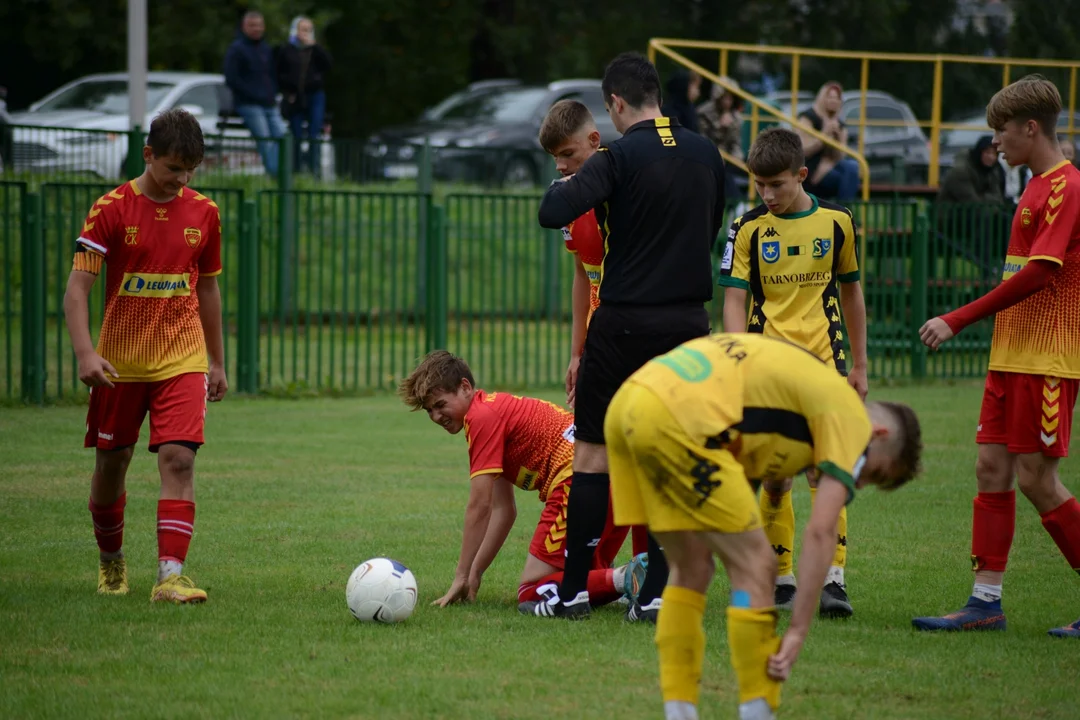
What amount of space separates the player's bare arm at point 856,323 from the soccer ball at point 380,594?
87.1 inches

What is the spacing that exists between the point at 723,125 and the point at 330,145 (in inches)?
199

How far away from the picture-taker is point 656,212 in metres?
5.68

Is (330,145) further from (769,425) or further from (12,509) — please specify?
(769,425)

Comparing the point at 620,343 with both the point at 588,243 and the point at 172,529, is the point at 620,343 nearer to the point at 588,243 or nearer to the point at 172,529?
the point at 588,243

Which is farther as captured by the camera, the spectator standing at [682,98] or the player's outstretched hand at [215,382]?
the spectator standing at [682,98]

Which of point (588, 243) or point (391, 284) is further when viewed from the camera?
point (391, 284)

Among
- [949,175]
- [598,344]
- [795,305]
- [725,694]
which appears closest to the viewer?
[725,694]

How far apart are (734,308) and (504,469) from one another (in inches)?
50.7

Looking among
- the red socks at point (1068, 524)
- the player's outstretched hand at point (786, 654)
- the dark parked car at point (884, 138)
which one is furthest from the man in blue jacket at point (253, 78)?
the player's outstretched hand at point (786, 654)

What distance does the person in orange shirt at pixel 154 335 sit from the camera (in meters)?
6.11

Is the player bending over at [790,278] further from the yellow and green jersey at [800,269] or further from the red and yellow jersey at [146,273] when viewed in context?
the red and yellow jersey at [146,273]

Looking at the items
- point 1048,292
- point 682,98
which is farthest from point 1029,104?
point 682,98

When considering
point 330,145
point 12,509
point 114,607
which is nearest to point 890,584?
point 114,607

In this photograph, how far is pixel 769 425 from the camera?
411 cm
